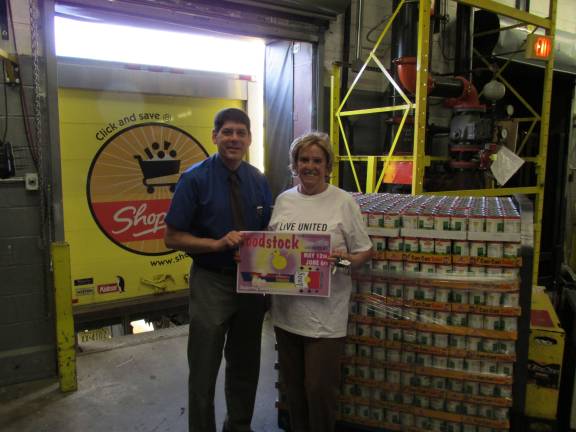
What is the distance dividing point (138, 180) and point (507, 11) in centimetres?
401

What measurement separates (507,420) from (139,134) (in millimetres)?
4056

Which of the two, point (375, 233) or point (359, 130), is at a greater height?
point (359, 130)

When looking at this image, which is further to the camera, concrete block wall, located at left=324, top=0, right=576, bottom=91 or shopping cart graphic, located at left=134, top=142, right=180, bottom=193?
concrete block wall, located at left=324, top=0, right=576, bottom=91

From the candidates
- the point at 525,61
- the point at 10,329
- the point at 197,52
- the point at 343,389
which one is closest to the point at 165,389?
the point at 10,329

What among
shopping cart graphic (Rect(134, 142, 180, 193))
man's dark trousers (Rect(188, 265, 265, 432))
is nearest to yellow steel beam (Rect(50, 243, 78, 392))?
man's dark trousers (Rect(188, 265, 265, 432))

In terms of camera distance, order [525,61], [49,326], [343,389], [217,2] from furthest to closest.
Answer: [525,61] → [217,2] → [49,326] → [343,389]

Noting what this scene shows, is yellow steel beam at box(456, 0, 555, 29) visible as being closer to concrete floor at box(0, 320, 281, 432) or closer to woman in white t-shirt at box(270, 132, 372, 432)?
woman in white t-shirt at box(270, 132, 372, 432)

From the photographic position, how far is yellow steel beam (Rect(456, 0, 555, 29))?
431 cm

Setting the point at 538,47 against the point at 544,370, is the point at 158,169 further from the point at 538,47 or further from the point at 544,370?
the point at 538,47

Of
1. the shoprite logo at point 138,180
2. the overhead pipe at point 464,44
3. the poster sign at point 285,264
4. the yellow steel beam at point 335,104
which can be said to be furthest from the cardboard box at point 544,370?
the overhead pipe at point 464,44

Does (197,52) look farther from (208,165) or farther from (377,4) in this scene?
(208,165)

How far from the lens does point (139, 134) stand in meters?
4.86

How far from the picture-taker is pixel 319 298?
2240mm

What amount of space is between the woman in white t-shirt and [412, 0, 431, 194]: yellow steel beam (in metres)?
1.90
